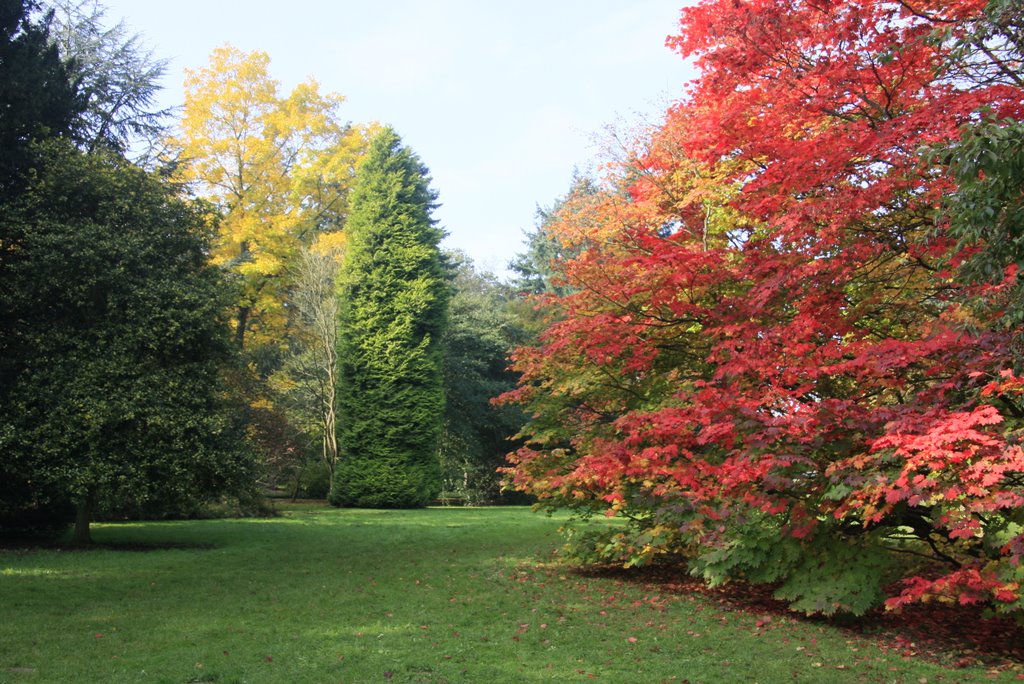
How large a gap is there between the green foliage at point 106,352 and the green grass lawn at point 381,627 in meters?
1.35

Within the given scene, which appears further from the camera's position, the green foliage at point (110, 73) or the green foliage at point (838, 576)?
the green foliage at point (110, 73)

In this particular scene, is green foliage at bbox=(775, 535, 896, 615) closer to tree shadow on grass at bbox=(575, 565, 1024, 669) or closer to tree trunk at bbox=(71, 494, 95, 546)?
tree shadow on grass at bbox=(575, 565, 1024, 669)

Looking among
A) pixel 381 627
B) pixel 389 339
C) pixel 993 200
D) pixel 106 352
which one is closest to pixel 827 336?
pixel 993 200

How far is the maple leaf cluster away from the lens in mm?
5629

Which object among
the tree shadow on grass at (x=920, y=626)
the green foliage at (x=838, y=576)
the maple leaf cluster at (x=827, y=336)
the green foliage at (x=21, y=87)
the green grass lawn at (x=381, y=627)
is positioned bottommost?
the green grass lawn at (x=381, y=627)

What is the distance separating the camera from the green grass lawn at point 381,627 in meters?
5.36

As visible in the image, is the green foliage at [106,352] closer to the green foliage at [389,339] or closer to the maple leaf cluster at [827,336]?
the maple leaf cluster at [827,336]

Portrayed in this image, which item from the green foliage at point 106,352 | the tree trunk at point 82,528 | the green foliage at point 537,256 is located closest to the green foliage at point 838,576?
the green foliage at point 106,352

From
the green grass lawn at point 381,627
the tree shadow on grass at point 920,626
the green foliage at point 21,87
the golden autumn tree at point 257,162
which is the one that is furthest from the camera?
the golden autumn tree at point 257,162

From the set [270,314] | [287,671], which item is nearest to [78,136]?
[270,314]

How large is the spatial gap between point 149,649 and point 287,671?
4.59 feet

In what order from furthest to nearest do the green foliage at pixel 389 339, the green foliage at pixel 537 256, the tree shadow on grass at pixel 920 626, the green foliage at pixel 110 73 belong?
the green foliage at pixel 537 256 < the green foliage at pixel 389 339 < the green foliage at pixel 110 73 < the tree shadow on grass at pixel 920 626

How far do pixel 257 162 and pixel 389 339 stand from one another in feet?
23.5

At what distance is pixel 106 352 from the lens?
11.6m
